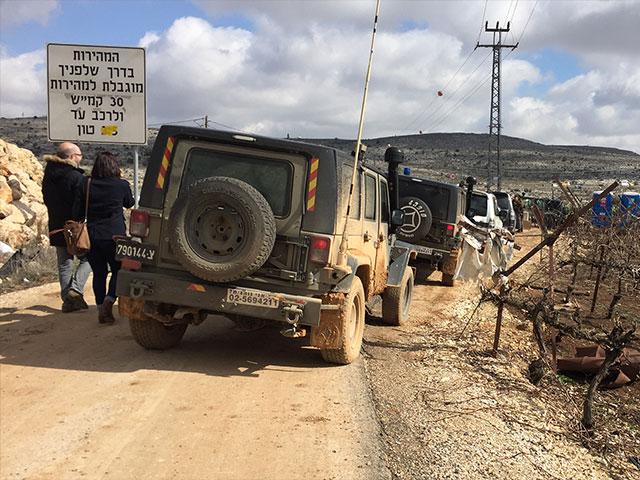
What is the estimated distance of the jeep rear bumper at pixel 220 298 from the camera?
5.48 meters

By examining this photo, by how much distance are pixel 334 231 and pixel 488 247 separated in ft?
14.1

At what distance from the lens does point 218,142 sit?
5.79 metres

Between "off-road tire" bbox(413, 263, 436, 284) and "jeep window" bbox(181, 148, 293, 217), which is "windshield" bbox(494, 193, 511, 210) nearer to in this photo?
"off-road tire" bbox(413, 263, 436, 284)

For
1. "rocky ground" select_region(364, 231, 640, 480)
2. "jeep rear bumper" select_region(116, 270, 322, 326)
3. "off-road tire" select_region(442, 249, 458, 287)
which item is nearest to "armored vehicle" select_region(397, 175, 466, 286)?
"off-road tire" select_region(442, 249, 458, 287)

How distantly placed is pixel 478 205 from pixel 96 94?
38.8 feet

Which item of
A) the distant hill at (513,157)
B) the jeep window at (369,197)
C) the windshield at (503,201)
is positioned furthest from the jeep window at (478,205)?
the distant hill at (513,157)

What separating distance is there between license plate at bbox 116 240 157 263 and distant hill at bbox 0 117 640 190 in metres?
36.5

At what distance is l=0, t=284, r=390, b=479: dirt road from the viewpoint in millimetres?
3875

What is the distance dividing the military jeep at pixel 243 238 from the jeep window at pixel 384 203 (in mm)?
1905

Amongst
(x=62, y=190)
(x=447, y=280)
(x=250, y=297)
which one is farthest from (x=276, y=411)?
(x=447, y=280)

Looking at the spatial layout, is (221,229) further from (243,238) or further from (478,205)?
(478,205)

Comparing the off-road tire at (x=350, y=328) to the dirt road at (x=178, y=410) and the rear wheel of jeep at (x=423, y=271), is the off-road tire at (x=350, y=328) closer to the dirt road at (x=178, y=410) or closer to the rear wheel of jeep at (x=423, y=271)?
the dirt road at (x=178, y=410)

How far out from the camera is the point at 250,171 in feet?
18.9

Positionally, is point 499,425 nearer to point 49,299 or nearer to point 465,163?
point 49,299
